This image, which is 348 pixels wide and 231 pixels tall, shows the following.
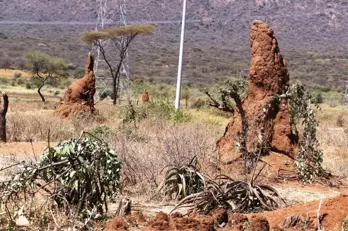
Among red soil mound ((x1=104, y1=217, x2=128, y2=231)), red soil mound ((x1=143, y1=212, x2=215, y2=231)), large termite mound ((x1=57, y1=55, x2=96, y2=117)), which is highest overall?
red soil mound ((x1=143, y1=212, x2=215, y2=231))

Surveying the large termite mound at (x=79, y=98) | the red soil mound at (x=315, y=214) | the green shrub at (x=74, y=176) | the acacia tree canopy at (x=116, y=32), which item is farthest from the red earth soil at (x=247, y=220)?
the acacia tree canopy at (x=116, y=32)

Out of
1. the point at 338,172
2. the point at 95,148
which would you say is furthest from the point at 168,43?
the point at 95,148

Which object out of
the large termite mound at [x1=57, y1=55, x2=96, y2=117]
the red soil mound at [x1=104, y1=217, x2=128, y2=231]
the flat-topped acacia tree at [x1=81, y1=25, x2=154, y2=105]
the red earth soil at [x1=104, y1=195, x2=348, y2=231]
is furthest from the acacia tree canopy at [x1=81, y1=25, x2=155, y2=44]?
the red soil mound at [x1=104, y1=217, x2=128, y2=231]

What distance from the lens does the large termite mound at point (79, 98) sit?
1997 centimetres

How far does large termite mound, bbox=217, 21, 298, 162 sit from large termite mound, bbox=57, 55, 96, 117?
28.8ft

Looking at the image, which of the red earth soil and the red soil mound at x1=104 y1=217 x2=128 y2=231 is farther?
the red soil mound at x1=104 y1=217 x2=128 y2=231

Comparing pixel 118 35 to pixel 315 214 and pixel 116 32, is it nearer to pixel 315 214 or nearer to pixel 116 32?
pixel 116 32

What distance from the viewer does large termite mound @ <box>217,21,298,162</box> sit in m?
11.6

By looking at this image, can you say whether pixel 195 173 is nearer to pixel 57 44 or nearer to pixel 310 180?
pixel 310 180

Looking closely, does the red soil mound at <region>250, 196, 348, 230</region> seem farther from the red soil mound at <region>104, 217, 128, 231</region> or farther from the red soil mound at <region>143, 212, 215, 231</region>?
the red soil mound at <region>104, 217, 128, 231</region>

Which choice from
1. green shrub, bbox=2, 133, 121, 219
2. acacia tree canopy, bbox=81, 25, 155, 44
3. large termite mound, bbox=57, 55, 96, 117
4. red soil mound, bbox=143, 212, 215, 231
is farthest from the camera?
acacia tree canopy, bbox=81, 25, 155, 44

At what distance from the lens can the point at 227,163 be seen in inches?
448

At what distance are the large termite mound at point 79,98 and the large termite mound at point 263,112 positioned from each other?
8.78 m

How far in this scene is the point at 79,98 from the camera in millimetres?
20250
